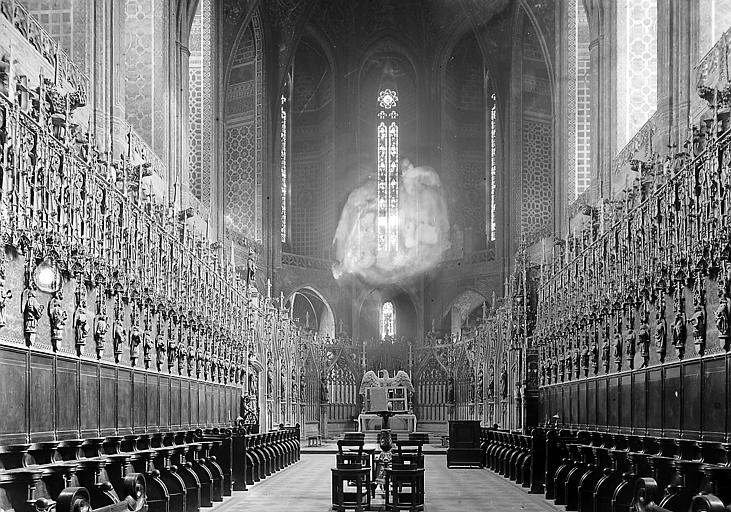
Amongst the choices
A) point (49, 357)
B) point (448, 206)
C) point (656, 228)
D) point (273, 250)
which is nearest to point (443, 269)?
point (448, 206)

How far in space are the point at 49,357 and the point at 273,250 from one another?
30.3m

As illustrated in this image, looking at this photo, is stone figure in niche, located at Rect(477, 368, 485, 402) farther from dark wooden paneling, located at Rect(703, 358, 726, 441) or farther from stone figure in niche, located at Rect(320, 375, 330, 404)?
dark wooden paneling, located at Rect(703, 358, 726, 441)

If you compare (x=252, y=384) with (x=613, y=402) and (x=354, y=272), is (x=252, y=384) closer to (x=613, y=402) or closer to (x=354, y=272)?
(x=613, y=402)

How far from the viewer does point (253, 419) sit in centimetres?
2655

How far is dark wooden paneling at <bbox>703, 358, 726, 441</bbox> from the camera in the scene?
14.4 metres

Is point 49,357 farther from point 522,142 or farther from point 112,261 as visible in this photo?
point 522,142

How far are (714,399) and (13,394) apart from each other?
31.5 feet

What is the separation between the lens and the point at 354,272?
49.8 metres

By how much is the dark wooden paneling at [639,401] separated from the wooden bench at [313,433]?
64.7 feet

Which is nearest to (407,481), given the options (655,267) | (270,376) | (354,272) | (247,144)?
(655,267)

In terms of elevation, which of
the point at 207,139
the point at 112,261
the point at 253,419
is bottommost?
the point at 253,419

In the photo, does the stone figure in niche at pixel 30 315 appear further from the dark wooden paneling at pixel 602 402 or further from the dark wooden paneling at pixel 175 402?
the dark wooden paneling at pixel 602 402

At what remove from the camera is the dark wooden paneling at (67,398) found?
48.7 ft

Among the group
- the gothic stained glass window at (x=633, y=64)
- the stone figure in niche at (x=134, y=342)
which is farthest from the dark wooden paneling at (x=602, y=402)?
the stone figure in niche at (x=134, y=342)
